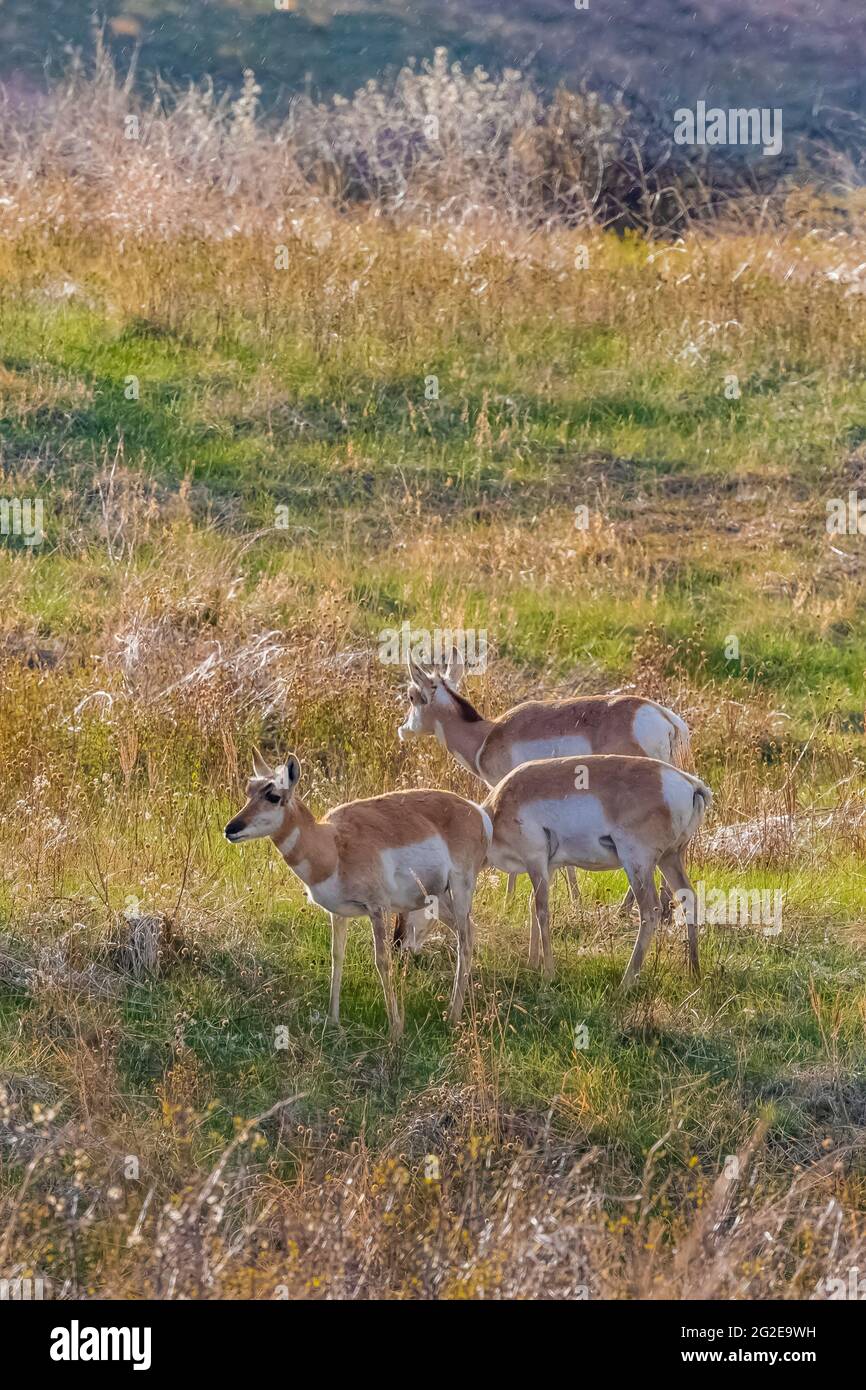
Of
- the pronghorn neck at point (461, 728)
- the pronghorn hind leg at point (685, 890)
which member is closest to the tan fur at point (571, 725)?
the pronghorn neck at point (461, 728)

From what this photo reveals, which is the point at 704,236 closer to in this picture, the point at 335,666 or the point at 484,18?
the point at 335,666

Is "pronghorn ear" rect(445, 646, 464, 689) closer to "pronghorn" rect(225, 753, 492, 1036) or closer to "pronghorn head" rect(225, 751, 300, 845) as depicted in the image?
"pronghorn" rect(225, 753, 492, 1036)

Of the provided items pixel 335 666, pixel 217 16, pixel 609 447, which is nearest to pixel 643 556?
pixel 609 447

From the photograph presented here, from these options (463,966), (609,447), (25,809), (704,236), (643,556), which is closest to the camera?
(463,966)

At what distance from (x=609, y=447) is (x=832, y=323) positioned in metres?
3.34

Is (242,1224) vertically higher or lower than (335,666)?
higher

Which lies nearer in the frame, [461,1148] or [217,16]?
[461,1148]

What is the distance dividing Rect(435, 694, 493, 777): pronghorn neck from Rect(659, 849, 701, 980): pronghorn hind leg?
1.94m

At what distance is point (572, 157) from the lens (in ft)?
78.9

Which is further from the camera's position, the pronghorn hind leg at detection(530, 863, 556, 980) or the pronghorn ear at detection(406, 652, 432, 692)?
the pronghorn ear at detection(406, 652, 432, 692)

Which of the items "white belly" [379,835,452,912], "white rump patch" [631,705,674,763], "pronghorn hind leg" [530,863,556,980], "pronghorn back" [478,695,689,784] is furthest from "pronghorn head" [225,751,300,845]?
"white rump patch" [631,705,674,763]

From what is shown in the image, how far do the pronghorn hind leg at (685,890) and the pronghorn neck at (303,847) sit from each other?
186cm

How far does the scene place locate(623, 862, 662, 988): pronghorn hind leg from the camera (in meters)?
9.17

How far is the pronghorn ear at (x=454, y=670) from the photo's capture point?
38.4ft
